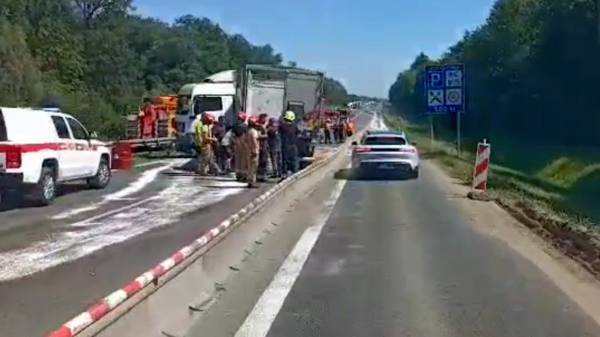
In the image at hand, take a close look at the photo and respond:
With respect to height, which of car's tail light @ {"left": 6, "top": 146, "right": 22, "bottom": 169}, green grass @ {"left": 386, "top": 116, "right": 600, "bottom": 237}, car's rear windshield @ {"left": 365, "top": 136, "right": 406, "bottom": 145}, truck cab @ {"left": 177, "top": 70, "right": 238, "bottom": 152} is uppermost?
truck cab @ {"left": 177, "top": 70, "right": 238, "bottom": 152}

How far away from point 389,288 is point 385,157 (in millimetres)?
18657

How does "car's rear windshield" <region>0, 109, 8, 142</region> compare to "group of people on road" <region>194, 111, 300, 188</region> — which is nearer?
"car's rear windshield" <region>0, 109, 8, 142</region>

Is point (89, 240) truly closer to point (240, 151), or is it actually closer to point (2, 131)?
point (2, 131)

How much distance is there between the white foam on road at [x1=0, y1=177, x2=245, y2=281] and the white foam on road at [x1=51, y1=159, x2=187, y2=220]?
0.69 metres

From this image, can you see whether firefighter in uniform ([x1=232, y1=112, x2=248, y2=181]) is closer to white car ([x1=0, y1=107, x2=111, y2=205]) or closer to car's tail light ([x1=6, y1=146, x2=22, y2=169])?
white car ([x1=0, y1=107, x2=111, y2=205])

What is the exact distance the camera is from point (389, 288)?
10.2 meters

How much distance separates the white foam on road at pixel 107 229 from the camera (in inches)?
473

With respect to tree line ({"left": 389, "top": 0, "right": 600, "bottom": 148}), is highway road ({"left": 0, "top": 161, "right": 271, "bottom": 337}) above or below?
below

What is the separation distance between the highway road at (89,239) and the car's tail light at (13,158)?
2.91 feet

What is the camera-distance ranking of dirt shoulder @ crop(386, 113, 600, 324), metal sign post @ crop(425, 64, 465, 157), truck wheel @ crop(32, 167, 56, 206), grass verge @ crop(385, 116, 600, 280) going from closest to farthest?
dirt shoulder @ crop(386, 113, 600, 324) < grass verge @ crop(385, 116, 600, 280) < truck wheel @ crop(32, 167, 56, 206) < metal sign post @ crop(425, 64, 465, 157)

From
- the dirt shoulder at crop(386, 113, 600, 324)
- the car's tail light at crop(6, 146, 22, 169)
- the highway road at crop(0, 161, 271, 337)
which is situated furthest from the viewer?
the car's tail light at crop(6, 146, 22, 169)

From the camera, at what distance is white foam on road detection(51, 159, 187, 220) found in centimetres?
1823

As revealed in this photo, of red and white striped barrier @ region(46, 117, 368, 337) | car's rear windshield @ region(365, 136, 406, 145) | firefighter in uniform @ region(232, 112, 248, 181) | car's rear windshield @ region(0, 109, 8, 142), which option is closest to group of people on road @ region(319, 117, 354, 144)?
car's rear windshield @ region(365, 136, 406, 145)

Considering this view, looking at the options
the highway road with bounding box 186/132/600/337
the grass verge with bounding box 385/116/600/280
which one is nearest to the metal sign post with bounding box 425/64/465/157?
the grass verge with bounding box 385/116/600/280
